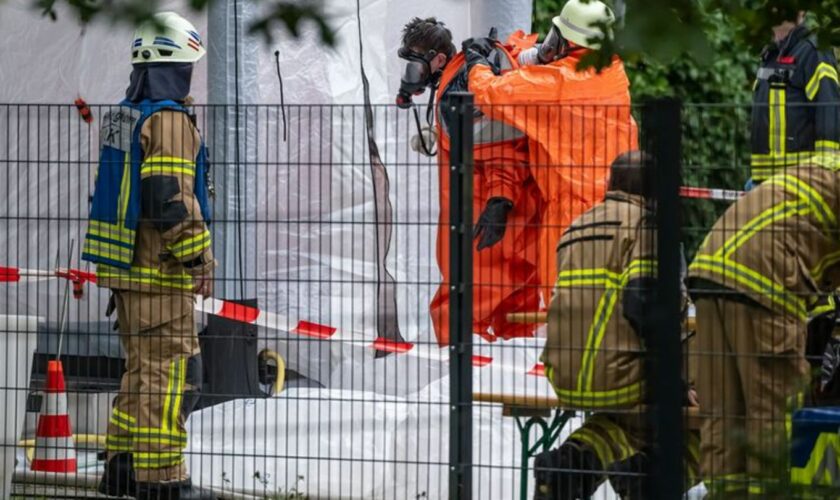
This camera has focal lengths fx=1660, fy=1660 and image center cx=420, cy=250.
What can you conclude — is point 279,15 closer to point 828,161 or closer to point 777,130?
point 828,161

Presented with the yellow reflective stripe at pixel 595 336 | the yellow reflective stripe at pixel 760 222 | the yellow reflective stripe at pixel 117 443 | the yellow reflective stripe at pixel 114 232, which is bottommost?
the yellow reflective stripe at pixel 117 443

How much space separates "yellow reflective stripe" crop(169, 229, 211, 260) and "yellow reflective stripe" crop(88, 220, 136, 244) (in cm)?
19

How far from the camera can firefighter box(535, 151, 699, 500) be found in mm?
6066

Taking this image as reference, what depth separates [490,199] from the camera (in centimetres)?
780

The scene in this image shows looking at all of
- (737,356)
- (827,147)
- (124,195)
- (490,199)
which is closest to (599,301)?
(737,356)

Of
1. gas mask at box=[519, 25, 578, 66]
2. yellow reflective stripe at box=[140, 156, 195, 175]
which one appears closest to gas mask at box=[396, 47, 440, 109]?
gas mask at box=[519, 25, 578, 66]

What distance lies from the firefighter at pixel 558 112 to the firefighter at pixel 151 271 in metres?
1.41

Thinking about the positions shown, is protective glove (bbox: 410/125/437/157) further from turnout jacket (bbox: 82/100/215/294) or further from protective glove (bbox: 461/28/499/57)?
turnout jacket (bbox: 82/100/215/294)

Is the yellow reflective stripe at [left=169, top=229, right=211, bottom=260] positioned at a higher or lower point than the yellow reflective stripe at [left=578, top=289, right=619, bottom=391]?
higher

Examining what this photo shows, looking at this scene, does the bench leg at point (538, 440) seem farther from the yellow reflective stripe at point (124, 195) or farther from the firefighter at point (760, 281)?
the yellow reflective stripe at point (124, 195)

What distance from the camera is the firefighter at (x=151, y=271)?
23.8 ft

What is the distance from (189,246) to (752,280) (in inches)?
101

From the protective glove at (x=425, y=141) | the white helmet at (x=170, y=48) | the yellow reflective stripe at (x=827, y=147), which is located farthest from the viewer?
the protective glove at (x=425, y=141)

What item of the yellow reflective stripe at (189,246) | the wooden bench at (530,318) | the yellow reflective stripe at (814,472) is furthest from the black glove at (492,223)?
the yellow reflective stripe at (814,472)
